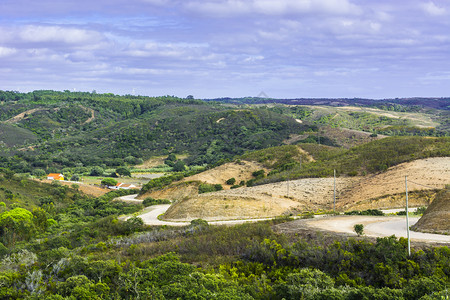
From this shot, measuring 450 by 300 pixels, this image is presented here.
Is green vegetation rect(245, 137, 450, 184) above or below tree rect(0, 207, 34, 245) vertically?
above

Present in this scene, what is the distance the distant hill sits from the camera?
61.3 ft

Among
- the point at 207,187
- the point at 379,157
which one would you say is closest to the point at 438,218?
the point at 379,157

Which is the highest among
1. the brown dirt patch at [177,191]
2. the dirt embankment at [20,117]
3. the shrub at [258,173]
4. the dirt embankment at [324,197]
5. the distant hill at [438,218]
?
the dirt embankment at [20,117]

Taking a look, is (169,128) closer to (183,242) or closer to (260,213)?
(260,213)

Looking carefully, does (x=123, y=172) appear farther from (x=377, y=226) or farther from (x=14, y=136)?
(x=377, y=226)

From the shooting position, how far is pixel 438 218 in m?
19.3

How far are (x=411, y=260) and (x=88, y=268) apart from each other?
11.0 m

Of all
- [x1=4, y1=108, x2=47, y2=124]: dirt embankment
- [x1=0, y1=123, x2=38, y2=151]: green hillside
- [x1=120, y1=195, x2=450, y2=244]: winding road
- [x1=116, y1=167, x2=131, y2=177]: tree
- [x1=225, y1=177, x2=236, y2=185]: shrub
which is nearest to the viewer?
[x1=120, y1=195, x2=450, y2=244]: winding road

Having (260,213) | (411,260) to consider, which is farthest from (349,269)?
(260,213)

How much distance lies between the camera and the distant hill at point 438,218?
18672 millimetres

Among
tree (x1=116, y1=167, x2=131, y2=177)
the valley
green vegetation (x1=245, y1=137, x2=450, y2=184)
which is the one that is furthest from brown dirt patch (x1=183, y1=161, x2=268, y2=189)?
tree (x1=116, y1=167, x2=131, y2=177)

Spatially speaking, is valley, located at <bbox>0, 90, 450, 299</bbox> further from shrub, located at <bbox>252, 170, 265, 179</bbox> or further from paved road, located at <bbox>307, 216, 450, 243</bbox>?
shrub, located at <bbox>252, 170, 265, 179</bbox>

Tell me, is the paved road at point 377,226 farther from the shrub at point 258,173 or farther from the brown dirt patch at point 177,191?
the shrub at point 258,173

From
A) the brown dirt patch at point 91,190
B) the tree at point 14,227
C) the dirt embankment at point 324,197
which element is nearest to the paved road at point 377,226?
the dirt embankment at point 324,197
